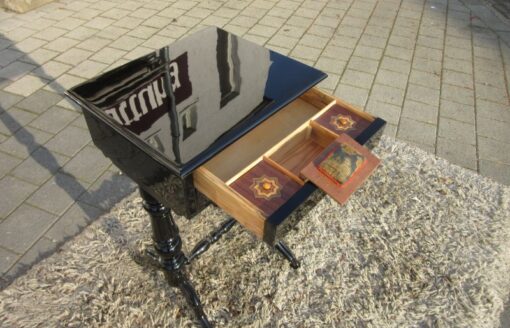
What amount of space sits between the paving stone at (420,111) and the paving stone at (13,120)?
4.14 m

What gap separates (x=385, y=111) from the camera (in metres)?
4.20

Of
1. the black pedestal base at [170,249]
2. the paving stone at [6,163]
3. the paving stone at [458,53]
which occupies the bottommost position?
the paving stone at [6,163]

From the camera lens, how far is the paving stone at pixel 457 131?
3941 millimetres

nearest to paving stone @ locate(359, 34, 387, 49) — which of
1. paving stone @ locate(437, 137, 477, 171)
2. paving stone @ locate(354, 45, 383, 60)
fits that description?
paving stone @ locate(354, 45, 383, 60)

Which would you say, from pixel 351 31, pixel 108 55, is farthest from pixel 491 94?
pixel 108 55

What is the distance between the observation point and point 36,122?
3.72 metres

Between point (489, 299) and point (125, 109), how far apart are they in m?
2.76

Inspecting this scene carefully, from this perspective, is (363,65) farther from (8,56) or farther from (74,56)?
(8,56)

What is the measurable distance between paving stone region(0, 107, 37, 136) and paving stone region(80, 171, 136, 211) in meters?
1.22

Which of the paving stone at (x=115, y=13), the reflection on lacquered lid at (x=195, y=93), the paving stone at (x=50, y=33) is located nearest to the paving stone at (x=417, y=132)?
the reflection on lacquered lid at (x=195, y=93)

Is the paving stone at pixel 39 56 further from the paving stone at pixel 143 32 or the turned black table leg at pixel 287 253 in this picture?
the turned black table leg at pixel 287 253

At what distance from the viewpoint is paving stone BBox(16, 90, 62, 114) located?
387cm

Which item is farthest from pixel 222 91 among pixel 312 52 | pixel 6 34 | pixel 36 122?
pixel 6 34

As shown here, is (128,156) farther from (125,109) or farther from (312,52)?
(312,52)
